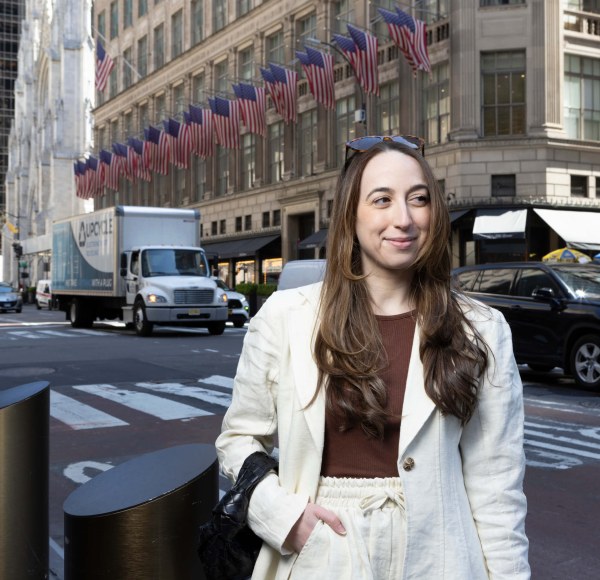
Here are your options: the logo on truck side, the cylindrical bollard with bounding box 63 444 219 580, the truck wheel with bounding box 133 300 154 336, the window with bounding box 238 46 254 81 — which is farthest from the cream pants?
the window with bounding box 238 46 254 81

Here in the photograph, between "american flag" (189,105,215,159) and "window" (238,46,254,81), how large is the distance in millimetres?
7948

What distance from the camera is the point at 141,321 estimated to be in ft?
69.5

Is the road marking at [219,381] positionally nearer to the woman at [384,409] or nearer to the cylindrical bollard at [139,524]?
the cylindrical bollard at [139,524]

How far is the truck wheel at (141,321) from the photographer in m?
21.0

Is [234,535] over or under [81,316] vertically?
over

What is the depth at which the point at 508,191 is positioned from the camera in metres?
29.4

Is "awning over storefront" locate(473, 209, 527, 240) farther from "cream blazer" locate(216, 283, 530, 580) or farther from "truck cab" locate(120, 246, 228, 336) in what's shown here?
"cream blazer" locate(216, 283, 530, 580)

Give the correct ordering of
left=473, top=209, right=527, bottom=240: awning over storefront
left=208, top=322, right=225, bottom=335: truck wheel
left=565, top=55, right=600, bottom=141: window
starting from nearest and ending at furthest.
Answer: left=208, top=322, right=225, bottom=335: truck wheel
left=473, top=209, right=527, bottom=240: awning over storefront
left=565, top=55, right=600, bottom=141: window

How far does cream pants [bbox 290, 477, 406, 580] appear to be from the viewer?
1.92 metres

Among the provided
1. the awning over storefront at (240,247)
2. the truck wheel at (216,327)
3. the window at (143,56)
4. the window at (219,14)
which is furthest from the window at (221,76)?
the truck wheel at (216,327)

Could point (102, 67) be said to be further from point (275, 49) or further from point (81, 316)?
point (81, 316)

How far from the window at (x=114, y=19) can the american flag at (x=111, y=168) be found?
1836cm

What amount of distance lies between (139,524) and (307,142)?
123ft

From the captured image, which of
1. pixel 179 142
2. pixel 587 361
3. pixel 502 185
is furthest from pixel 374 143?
pixel 179 142
